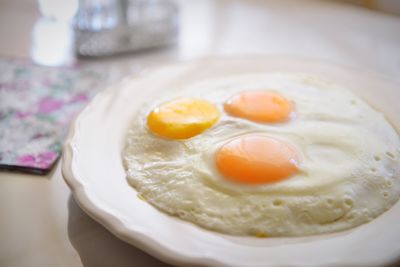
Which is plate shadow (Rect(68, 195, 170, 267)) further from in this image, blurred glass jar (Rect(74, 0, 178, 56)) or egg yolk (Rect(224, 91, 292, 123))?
blurred glass jar (Rect(74, 0, 178, 56))

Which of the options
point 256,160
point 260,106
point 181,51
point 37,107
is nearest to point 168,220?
point 256,160

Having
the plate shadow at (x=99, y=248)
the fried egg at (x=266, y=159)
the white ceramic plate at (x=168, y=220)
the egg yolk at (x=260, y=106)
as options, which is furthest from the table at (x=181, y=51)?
the egg yolk at (x=260, y=106)

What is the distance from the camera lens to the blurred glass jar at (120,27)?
2.22m

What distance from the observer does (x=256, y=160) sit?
129cm

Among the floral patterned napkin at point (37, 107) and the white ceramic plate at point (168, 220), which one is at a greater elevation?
the white ceramic plate at point (168, 220)

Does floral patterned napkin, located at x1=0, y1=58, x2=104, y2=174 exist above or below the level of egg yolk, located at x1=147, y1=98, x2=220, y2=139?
below

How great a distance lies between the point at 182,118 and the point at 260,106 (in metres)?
0.28

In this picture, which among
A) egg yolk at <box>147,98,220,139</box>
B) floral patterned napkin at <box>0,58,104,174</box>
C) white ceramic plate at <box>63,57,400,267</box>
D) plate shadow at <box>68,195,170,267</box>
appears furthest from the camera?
floral patterned napkin at <box>0,58,104,174</box>

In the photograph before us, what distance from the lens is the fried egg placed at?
3.81 ft

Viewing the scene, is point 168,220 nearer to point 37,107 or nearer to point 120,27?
point 37,107

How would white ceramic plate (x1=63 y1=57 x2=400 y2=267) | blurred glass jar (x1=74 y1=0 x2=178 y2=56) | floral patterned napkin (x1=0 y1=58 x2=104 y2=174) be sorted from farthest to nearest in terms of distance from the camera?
1. blurred glass jar (x1=74 y1=0 x2=178 y2=56)
2. floral patterned napkin (x1=0 y1=58 x2=104 y2=174)
3. white ceramic plate (x1=63 y1=57 x2=400 y2=267)

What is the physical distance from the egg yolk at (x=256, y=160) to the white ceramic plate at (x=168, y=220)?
0.21m

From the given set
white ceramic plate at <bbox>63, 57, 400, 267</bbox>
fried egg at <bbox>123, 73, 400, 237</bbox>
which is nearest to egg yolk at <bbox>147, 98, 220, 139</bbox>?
fried egg at <bbox>123, 73, 400, 237</bbox>

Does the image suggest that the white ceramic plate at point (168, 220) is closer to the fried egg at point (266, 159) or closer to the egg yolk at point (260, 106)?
the fried egg at point (266, 159)
